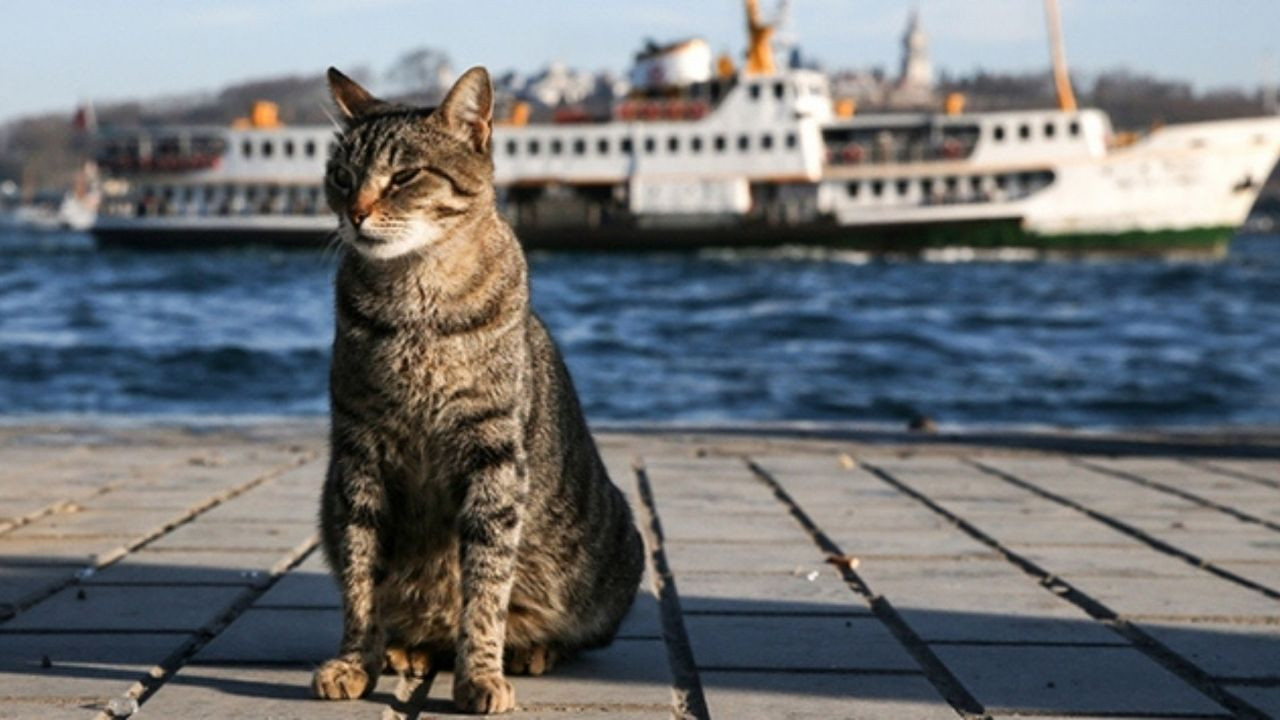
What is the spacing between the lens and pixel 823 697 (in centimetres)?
247

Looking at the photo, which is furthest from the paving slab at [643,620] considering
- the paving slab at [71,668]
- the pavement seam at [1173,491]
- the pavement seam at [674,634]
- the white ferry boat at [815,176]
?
the white ferry boat at [815,176]

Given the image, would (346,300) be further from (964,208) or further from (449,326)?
(964,208)

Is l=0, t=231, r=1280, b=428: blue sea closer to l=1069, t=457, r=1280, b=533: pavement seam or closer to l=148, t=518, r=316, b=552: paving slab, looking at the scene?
l=148, t=518, r=316, b=552: paving slab

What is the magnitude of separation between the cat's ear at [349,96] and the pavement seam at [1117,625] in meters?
1.57

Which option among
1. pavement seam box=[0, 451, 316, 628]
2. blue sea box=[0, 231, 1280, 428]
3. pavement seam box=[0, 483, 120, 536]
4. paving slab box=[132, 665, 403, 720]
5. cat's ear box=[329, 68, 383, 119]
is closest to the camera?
paving slab box=[132, 665, 403, 720]

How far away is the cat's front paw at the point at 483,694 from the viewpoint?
2.39m

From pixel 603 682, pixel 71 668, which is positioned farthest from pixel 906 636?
pixel 71 668

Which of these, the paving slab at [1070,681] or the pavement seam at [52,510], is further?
the pavement seam at [52,510]

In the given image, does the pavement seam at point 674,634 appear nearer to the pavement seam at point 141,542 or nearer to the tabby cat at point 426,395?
the tabby cat at point 426,395

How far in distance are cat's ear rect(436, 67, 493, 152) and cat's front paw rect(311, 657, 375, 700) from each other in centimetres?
81

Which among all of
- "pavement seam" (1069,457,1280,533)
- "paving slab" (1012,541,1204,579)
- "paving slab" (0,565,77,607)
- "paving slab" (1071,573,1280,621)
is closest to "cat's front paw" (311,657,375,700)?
"paving slab" (0,565,77,607)

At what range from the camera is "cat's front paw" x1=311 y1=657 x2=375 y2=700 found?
2.45m

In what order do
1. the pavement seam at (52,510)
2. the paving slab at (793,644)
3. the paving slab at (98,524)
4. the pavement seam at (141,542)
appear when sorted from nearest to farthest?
1. the paving slab at (793,644)
2. the pavement seam at (141,542)
3. the paving slab at (98,524)
4. the pavement seam at (52,510)

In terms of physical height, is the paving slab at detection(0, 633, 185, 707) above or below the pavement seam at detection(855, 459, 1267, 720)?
above
